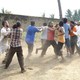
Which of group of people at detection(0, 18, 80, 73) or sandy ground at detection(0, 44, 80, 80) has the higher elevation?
group of people at detection(0, 18, 80, 73)

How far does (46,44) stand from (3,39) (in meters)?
2.36

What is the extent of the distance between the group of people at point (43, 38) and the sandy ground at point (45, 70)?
0.33 meters

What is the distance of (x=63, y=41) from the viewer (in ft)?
41.0

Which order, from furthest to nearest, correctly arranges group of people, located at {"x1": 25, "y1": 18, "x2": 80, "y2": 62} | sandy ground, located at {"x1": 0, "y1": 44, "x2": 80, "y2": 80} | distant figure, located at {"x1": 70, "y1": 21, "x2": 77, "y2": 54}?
distant figure, located at {"x1": 70, "y1": 21, "x2": 77, "y2": 54}
group of people, located at {"x1": 25, "y1": 18, "x2": 80, "y2": 62}
sandy ground, located at {"x1": 0, "y1": 44, "x2": 80, "y2": 80}

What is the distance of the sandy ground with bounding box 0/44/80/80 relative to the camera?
9922 mm

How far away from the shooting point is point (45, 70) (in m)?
10.9

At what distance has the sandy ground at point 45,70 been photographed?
9922 millimetres

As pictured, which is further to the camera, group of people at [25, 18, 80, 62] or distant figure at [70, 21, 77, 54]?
distant figure at [70, 21, 77, 54]

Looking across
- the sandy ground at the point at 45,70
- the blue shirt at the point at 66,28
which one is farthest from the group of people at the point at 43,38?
the sandy ground at the point at 45,70

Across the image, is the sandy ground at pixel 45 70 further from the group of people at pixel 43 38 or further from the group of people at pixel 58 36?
the group of people at pixel 58 36

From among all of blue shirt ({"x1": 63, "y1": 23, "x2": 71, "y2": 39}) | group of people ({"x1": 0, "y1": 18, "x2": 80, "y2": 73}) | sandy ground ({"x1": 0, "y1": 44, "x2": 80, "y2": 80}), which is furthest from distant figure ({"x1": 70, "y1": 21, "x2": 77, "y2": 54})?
sandy ground ({"x1": 0, "y1": 44, "x2": 80, "y2": 80})

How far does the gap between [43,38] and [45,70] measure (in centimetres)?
317

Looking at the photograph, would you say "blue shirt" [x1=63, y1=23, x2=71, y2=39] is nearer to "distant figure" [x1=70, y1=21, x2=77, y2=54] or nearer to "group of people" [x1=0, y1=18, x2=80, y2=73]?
"group of people" [x1=0, y1=18, x2=80, y2=73]

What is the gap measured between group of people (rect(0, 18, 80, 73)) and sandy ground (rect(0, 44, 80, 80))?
0.33 metres
